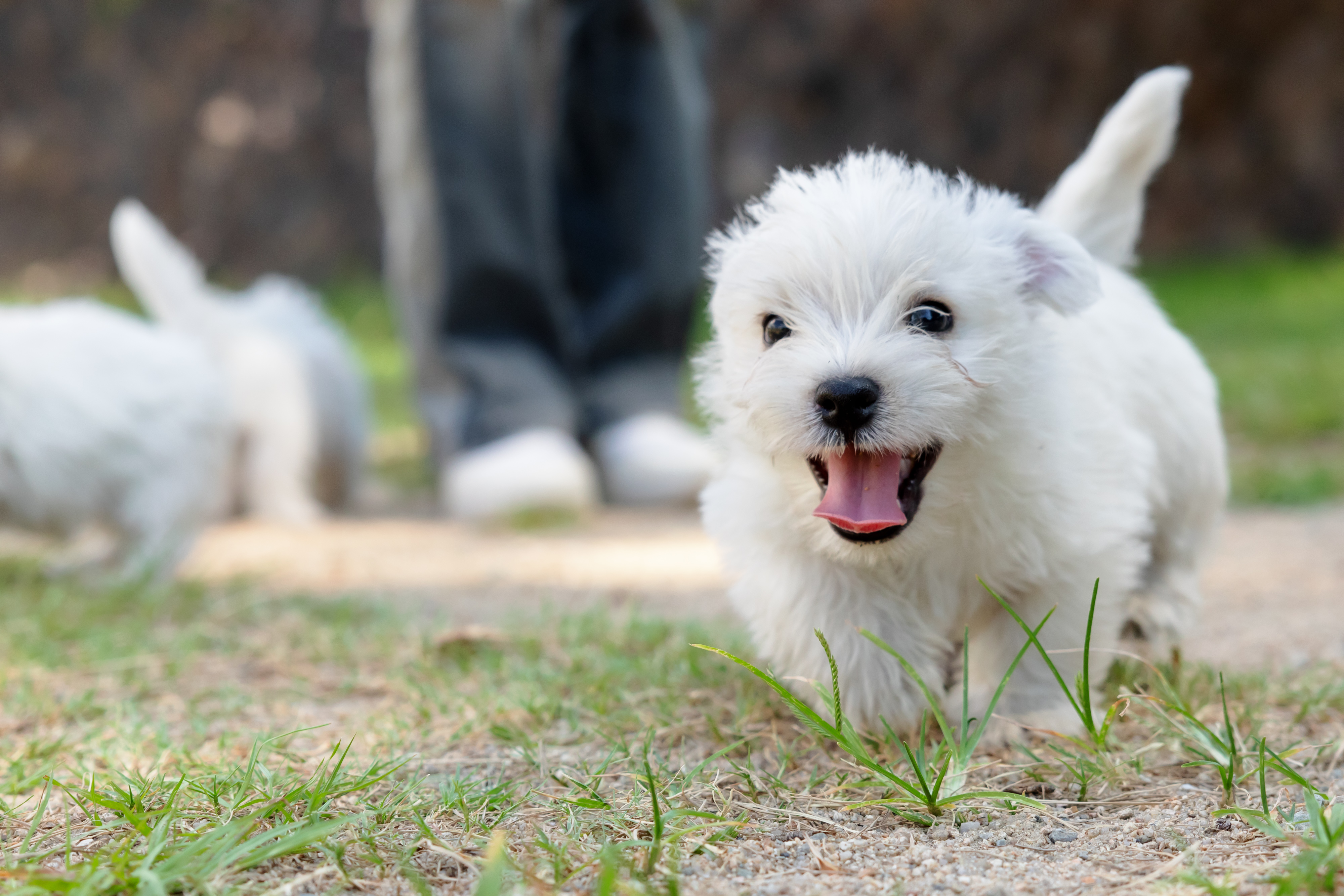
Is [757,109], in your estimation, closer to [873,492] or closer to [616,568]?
[616,568]

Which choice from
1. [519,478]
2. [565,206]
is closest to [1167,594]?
[519,478]

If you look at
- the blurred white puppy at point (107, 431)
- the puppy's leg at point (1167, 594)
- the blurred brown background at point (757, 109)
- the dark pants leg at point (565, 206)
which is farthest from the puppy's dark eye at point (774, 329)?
the blurred brown background at point (757, 109)

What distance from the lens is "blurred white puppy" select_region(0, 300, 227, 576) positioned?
344cm

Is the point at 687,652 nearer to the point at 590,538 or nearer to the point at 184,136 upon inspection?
the point at 590,538

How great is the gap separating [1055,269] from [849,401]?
1.41 feet

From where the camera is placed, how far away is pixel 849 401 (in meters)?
1.72

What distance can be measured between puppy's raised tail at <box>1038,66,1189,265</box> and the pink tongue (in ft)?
2.60

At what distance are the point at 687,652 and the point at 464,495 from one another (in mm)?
2042

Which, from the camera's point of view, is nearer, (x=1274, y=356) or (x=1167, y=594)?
(x=1167, y=594)

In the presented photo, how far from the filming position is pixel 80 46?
10.6 m

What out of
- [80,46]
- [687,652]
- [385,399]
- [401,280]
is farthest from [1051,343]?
[80,46]

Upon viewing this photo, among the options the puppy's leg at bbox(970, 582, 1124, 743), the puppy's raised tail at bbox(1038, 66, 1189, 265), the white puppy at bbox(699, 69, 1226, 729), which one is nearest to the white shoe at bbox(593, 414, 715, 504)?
the puppy's raised tail at bbox(1038, 66, 1189, 265)

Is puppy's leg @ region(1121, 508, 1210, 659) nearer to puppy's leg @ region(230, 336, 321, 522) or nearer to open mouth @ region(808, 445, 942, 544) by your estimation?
open mouth @ region(808, 445, 942, 544)

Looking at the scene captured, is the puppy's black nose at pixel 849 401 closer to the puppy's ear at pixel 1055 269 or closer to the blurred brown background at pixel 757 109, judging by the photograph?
the puppy's ear at pixel 1055 269
